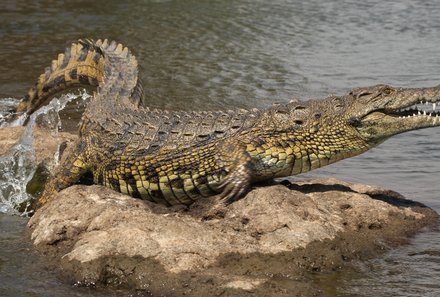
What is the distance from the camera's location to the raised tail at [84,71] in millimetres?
7695

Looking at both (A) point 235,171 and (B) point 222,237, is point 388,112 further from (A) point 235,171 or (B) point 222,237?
(B) point 222,237

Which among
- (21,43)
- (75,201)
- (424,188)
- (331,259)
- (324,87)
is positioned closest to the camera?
(331,259)

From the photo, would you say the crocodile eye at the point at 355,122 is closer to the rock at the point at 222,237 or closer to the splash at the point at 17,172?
the rock at the point at 222,237

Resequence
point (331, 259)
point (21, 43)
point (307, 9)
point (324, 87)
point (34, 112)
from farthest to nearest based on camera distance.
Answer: point (307, 9) < point (21, 43) < point (324, 87) < point (34, 112) < point (331, 259)

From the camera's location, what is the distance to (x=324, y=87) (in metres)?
10.8

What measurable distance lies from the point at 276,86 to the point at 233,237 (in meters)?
6.24

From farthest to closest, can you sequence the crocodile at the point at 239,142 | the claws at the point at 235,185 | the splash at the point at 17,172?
the splash at the point at 17,172
the crocodile at the point at 239,142
the claws at the point at 235,185

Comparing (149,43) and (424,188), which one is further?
(149,43)

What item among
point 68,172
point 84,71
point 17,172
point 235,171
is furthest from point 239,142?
point 84,71

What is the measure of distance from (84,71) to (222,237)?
3.94 m

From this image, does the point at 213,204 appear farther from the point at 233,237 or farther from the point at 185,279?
the point at 185,279

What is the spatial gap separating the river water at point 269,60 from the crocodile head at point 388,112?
80cm

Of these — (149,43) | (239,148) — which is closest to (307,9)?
(149,43)

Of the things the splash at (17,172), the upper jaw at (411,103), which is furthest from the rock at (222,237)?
the splash at (17,172)
